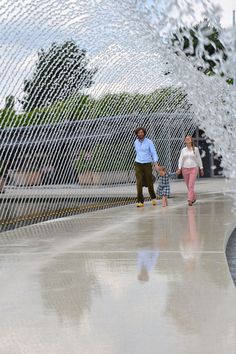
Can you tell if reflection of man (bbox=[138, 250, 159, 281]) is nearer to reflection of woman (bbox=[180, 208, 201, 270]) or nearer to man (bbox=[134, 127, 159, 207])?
reflection of woman (bbox=[180, 208, 201, 270])

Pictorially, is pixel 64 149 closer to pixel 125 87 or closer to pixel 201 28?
pixel 125 87

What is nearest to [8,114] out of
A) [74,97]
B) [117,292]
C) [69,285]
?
[74,97]

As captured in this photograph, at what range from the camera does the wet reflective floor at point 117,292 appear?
431 centimetres

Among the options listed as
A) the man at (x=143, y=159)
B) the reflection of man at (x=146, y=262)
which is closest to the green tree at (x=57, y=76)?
the man at (x=143, y=159)

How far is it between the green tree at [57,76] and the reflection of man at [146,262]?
19.8ft

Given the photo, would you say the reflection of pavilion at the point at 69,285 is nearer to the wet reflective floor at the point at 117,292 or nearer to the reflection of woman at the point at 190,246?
the wet reflective floor at the point at 117,292

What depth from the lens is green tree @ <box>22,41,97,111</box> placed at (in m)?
13.5

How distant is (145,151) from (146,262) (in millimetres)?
7445

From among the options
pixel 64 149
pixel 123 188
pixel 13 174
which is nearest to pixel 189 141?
pixel 64 149

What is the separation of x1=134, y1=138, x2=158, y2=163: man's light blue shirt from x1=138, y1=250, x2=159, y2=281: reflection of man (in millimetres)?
6610

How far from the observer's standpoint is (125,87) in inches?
682

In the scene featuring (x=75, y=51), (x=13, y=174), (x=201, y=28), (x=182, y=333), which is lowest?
(x=182, y=333)

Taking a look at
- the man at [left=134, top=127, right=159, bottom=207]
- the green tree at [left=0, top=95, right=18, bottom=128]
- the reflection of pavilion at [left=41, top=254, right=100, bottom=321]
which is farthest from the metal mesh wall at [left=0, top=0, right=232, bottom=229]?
the reflection of pavilion at [left=41, top=254, right=100, bottom=321]

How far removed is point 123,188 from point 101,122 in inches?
129
